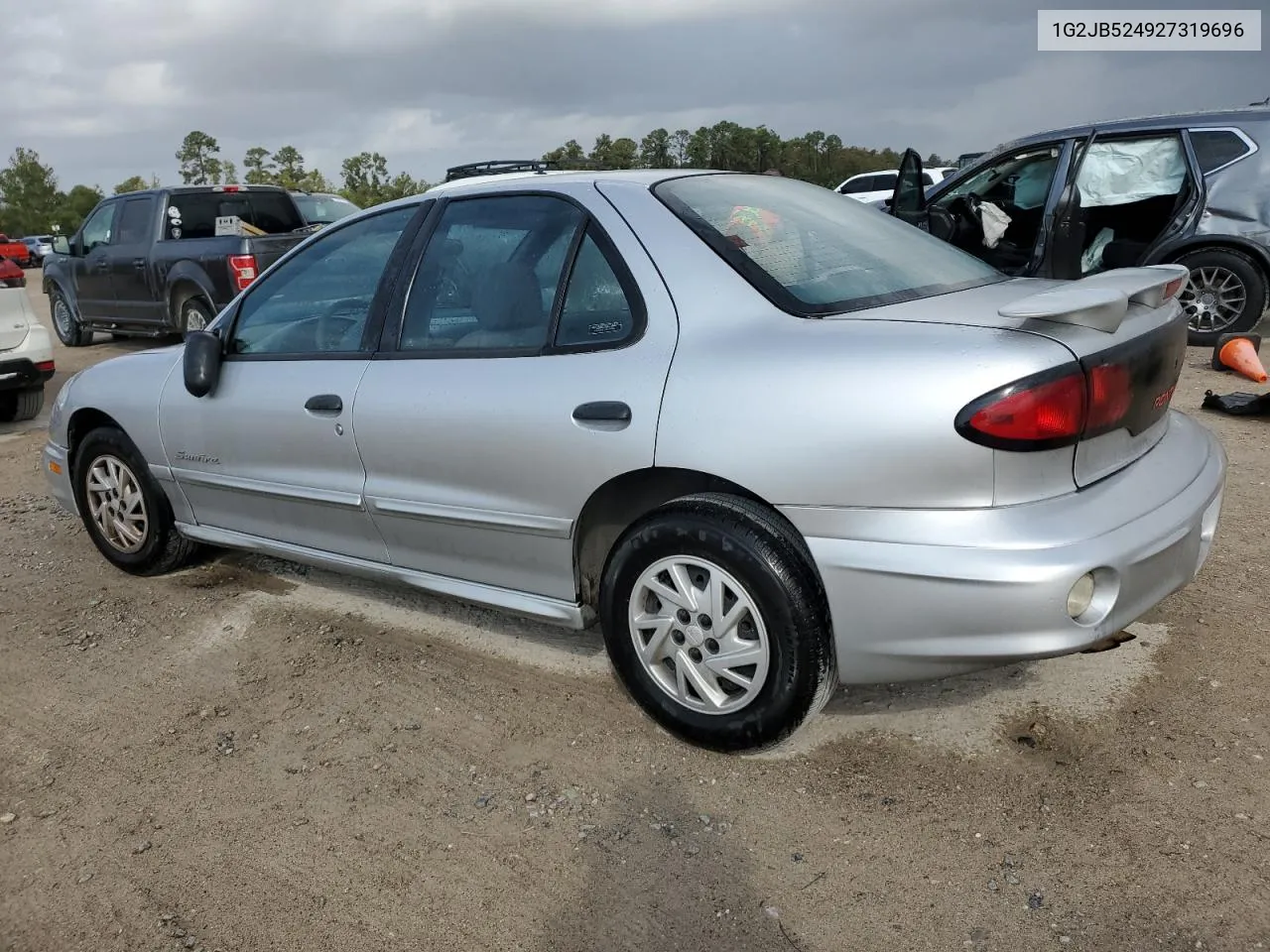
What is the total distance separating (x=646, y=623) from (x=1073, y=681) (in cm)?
135

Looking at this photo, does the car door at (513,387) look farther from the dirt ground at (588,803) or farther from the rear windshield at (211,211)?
the rear windshield at (211,211)

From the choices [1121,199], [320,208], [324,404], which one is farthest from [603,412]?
[320,208]

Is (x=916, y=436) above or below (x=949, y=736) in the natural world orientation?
above

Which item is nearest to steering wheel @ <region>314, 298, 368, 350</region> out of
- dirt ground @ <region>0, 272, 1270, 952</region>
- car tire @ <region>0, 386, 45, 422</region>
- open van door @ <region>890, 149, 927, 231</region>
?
dirt ground @ <region>0, 272, 1270, 952</region>

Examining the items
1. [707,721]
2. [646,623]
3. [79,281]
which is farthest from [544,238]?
[79,281]

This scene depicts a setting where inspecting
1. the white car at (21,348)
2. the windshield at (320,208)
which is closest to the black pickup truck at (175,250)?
the windshield at (320,208)

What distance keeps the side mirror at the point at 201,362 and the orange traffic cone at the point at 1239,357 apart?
6614mm

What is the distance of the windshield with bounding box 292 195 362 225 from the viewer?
13.0 meters

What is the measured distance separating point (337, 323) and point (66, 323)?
37.9 feet

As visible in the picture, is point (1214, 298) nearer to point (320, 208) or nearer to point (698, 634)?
point (698, 634)

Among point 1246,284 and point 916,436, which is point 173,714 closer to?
point 916,436

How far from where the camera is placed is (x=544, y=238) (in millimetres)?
3143

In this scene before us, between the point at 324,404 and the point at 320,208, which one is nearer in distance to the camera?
the point at 324,404

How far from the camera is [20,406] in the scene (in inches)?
333
